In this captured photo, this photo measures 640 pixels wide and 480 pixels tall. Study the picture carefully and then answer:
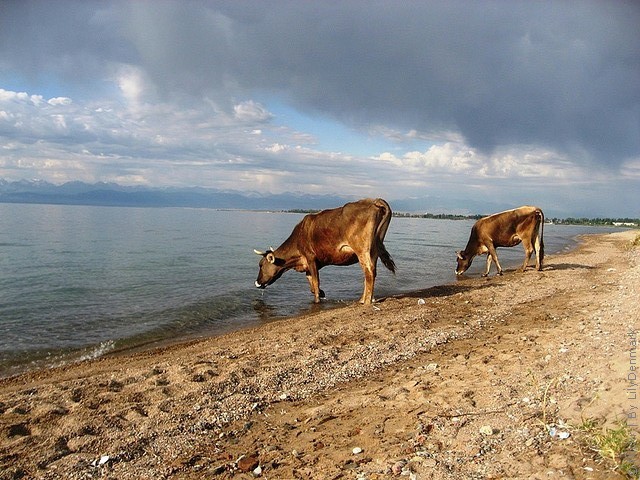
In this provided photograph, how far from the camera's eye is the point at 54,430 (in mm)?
5277

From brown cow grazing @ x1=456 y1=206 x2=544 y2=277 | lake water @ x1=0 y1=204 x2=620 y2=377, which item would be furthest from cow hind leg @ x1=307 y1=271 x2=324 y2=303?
brown cow grazing @ x1=456 y1=206 x2=544 y2=277

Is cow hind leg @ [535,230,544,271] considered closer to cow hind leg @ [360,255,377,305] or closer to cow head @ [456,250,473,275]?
cow head @ [456,250,473,275]

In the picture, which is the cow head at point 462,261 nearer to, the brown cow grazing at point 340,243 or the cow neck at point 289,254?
the brown cow grazing at point 340,243

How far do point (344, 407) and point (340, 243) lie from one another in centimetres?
872

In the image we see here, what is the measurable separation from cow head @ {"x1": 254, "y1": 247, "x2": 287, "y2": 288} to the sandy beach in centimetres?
682

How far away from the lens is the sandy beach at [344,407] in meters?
4.20

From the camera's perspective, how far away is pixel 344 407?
226 inches

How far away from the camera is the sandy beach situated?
4.20 metres

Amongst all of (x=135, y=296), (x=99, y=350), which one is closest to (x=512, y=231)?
(x=135, y=296)

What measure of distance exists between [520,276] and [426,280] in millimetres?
4619

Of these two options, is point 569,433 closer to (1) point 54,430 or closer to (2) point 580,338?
(2) point 580,338

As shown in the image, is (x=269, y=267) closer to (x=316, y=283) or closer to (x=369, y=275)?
(x=316, y=283)

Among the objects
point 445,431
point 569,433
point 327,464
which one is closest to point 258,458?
point 327,464

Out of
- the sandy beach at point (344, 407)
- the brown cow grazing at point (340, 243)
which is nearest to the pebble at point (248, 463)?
the sandy beach at point (344, 407)
